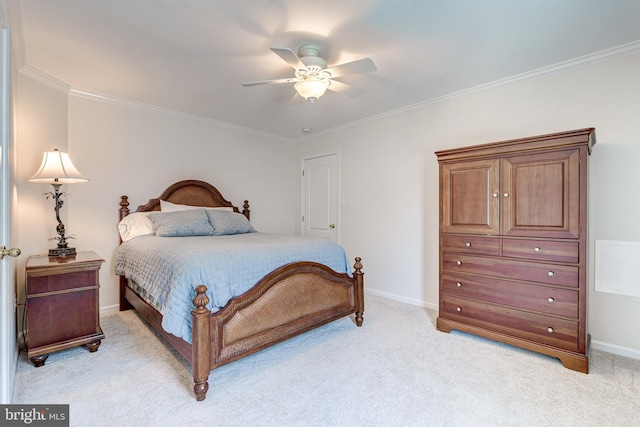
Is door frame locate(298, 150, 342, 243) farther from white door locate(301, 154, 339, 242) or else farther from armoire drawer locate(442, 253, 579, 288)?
armoire drawer locate(442, 253, 579, 288)

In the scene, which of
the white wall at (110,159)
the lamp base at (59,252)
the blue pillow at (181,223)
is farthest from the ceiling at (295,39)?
the lamp base at (59,252)

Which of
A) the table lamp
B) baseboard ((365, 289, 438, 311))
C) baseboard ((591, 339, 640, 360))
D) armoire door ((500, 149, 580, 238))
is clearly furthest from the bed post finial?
baseboard ((591, 339, 640, 360))

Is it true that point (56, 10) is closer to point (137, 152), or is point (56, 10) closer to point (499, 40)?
point (137, 152)

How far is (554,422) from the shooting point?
1602mm

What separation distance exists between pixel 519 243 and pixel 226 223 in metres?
2.89

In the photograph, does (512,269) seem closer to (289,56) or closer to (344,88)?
(344,88)

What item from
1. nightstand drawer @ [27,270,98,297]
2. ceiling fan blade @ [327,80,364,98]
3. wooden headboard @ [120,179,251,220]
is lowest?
nightstand drawer @ [27,270,98,297]

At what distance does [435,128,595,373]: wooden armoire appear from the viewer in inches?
84.1

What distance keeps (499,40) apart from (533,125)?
951mm

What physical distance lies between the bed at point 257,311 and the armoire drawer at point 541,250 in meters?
1.28

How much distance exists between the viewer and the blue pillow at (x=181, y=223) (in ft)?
10.2

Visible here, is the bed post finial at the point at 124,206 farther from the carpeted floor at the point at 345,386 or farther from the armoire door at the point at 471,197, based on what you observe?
the armoire door at the point at 471,197

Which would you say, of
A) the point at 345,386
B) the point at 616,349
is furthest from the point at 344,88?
the point at 616,349

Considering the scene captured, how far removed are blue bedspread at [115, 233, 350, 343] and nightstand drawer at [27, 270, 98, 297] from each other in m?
0.34
